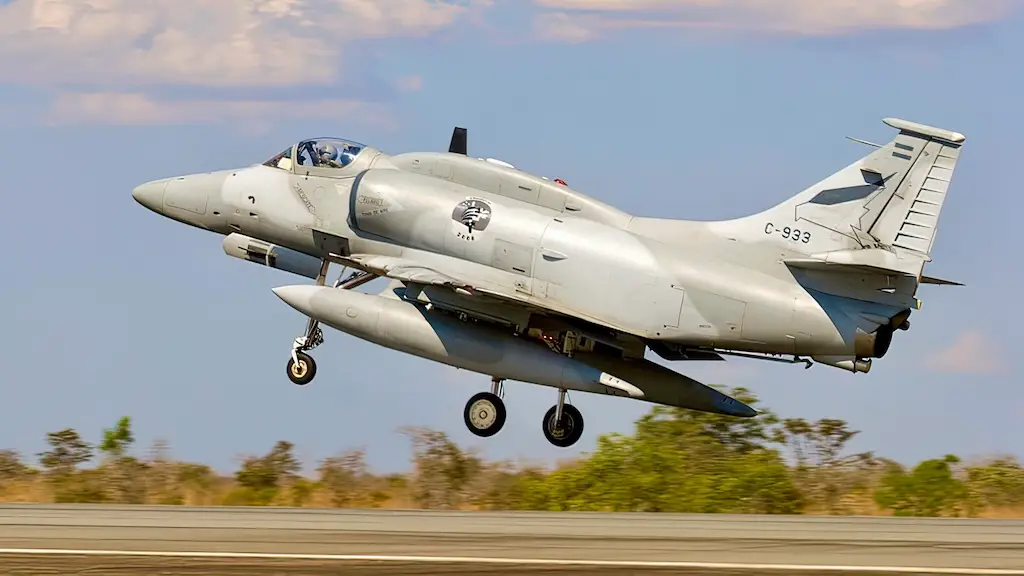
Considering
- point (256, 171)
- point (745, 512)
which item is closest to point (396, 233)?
point (256, 171)

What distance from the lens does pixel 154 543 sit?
13.2 metres

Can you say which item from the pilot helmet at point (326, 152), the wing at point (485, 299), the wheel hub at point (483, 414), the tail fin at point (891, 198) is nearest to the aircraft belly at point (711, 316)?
the wing at point (485, 299)

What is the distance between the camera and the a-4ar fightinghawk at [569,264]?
19.8 meters

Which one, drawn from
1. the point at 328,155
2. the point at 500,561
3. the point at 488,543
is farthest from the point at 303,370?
the point at 500,561

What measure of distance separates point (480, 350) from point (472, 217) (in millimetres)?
1933

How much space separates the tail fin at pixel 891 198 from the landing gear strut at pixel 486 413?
5019mm

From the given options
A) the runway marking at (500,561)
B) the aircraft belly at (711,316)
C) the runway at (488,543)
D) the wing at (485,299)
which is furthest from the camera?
the wing at (485,299)

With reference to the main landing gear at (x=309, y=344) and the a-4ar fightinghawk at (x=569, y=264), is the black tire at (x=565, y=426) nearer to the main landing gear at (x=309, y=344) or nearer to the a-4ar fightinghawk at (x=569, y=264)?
the a-4ar fightinghawk at (x=569, y=264)

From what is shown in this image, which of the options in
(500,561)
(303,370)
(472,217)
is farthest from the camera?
(303,370)

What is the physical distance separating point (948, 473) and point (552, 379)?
566 cm

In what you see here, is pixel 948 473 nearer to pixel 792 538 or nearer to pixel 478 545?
pixel 792 538

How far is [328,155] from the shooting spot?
23250 millimetres

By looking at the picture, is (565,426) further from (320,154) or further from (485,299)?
(320,154)

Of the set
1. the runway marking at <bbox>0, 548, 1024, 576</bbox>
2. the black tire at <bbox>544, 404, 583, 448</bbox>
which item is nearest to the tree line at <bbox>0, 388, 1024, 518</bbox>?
the black tire at <bbox>544, 404, 583, 448</bbox>
